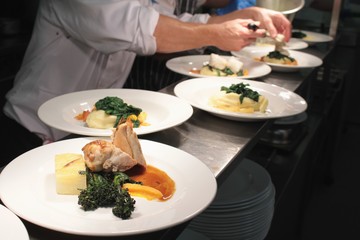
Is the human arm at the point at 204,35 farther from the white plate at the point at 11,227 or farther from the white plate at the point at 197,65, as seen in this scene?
the white plate at the point at 11,227

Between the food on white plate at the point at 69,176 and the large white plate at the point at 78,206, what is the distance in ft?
0.05

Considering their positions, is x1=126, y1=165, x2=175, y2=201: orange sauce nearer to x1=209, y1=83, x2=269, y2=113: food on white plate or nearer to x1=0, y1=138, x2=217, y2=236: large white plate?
x1=0, y1=138, x2=217, y2=236: large white plate

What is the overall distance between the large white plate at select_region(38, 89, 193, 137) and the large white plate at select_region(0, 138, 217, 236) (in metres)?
0.13

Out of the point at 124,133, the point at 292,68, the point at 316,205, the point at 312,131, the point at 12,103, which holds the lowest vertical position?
the point at 316,205

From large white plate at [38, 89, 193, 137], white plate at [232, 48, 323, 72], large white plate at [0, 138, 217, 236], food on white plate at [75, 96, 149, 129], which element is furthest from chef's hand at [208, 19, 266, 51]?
large white plate at [0, 138, 217, 236]

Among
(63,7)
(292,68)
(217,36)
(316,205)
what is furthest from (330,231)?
(63,7)

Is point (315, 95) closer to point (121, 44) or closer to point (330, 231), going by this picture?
point (330, 231)

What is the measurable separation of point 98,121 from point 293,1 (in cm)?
161

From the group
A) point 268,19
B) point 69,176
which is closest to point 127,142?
point 69,176

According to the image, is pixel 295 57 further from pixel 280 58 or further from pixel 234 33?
pixel 234 33

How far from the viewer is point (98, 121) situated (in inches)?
49.9

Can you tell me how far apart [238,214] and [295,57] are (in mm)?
1256

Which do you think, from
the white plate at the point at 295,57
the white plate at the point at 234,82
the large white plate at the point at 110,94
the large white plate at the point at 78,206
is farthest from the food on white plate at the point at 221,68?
the large white plate at the point at 78,206

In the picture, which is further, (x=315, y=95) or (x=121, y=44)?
(x=315, y=95)
